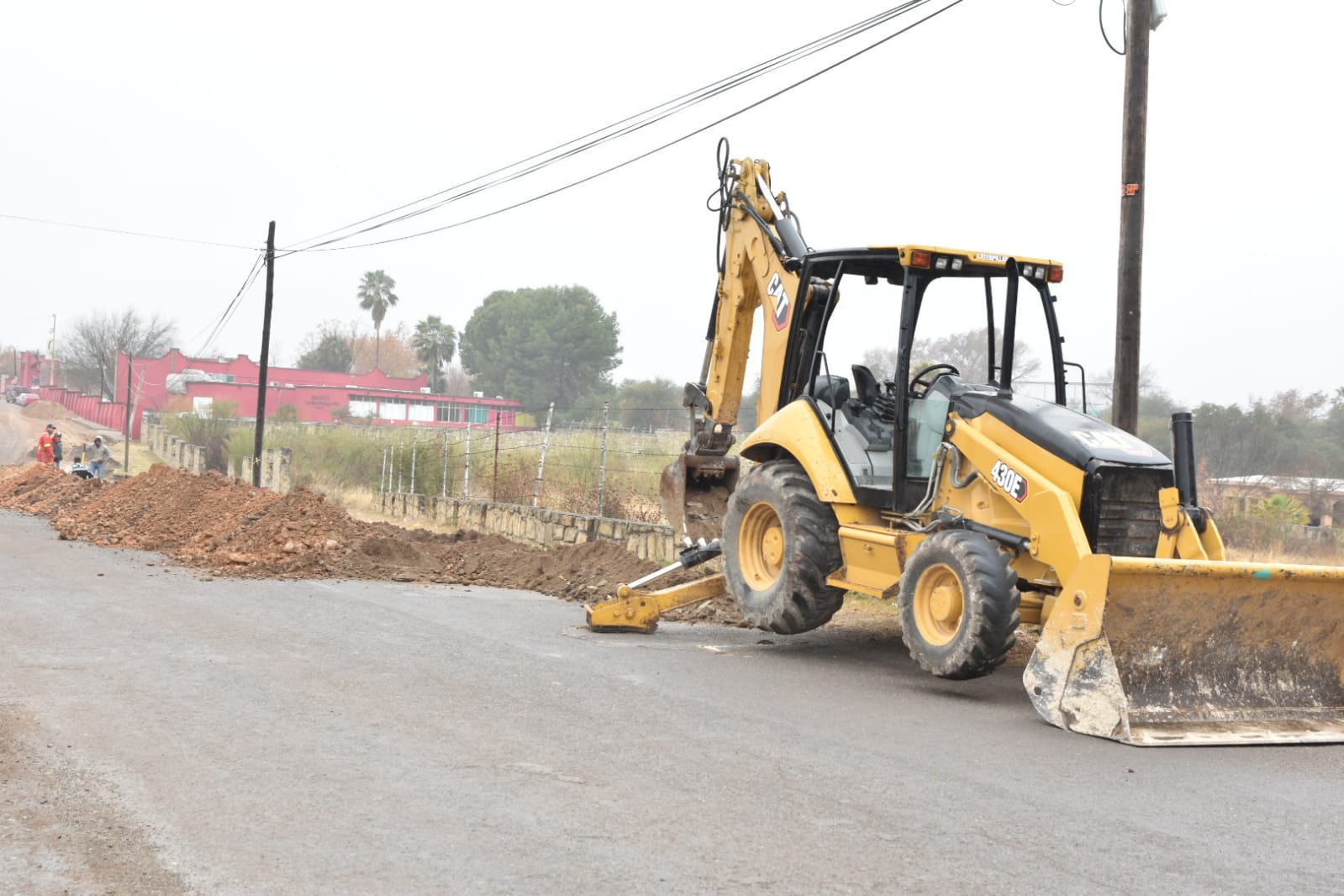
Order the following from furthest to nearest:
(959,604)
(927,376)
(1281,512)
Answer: (1281,512), (927,376), (959,604)

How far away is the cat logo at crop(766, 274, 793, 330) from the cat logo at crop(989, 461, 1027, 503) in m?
2.81

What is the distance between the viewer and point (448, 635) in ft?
35.6

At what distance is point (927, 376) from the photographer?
9.80 m

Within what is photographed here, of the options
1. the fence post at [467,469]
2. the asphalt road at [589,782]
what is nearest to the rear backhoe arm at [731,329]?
the asphalt road at [589,782]

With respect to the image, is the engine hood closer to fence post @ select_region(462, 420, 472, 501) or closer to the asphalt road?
the asphalt road

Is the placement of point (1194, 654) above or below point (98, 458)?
below

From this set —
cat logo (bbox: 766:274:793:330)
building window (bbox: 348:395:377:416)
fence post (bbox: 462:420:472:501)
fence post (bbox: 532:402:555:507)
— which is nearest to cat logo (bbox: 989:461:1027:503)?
cat logo (bbox: 766:274:793:330)

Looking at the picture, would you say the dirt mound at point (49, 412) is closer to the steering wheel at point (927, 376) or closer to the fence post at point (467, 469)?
the fence post at point (467, 469)

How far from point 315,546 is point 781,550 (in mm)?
7945

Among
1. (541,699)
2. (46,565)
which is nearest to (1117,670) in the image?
(541,699)

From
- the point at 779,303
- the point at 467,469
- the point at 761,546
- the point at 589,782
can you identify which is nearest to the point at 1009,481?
the point at 761,546

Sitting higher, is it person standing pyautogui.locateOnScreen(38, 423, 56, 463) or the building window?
the building window

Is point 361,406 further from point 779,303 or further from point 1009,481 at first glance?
point 1009,481

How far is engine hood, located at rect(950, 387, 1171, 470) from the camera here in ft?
27.0
